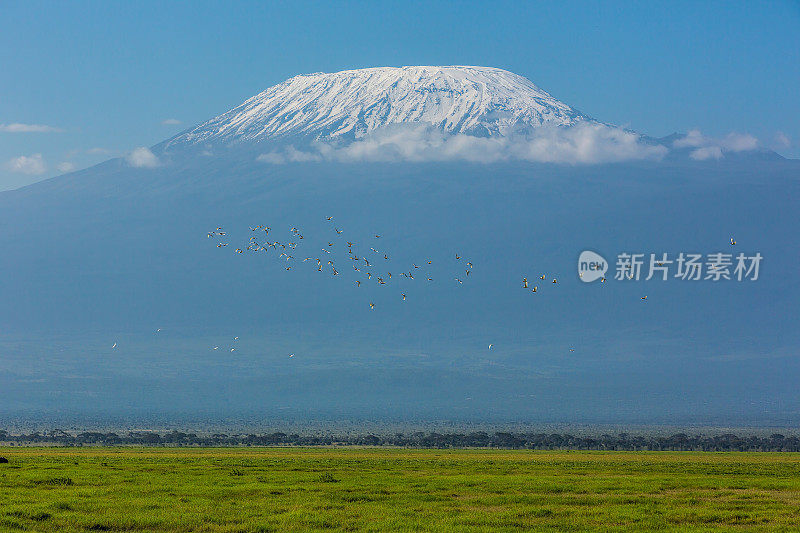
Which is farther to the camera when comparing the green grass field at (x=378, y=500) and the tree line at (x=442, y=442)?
the tree line at (x=442, y=442)

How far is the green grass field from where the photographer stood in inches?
1158

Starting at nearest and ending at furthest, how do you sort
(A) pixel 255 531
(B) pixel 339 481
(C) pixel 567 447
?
1. (A) pixel 255 531
2. (B) pixel 339 481
3. (C) pixel 567 447

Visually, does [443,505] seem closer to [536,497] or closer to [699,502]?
[536,497]

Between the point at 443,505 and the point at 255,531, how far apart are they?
7.85m

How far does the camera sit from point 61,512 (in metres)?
30.7

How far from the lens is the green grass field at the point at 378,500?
2942 centimetres

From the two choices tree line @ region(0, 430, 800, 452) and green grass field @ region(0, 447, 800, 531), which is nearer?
green grass field @ region(0, 447, 800, 531)

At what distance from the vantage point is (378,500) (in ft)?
115

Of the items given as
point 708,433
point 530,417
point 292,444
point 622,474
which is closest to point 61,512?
point 622,474

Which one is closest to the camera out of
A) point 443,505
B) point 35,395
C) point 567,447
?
point 443,505

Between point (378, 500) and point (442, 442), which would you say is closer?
point (378, 500)

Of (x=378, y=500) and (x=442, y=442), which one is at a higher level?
(x=378, y=500)

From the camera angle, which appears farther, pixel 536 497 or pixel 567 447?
pixel 567 447

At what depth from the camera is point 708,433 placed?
131000 mm
